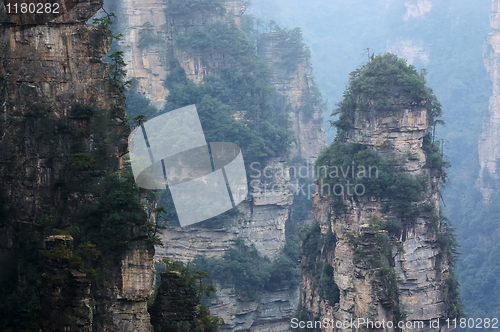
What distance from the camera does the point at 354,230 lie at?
1328 inches

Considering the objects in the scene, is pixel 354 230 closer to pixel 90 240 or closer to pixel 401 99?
pixel 401 99

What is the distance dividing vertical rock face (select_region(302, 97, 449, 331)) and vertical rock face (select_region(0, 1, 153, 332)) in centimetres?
1359

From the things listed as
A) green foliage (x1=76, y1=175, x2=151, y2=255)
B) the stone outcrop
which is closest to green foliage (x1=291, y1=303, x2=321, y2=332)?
green foliage (x1=76, y1=175, x2=151, y2=255)

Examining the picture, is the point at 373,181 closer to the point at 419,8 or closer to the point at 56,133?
the point at 56,133

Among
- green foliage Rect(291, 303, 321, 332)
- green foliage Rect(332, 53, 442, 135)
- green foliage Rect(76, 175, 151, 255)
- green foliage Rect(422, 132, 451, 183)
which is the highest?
green foliage Rect(332, 53, 442, 135)

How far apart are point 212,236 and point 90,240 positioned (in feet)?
78.0

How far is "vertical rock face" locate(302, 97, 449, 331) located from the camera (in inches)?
1292

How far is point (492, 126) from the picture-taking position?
2424 inches

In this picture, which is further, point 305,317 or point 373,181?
point 305,317

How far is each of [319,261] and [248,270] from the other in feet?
28.7

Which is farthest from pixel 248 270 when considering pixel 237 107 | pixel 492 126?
pixel 492 126

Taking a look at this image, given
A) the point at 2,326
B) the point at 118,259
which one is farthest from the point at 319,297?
the point at 2,326

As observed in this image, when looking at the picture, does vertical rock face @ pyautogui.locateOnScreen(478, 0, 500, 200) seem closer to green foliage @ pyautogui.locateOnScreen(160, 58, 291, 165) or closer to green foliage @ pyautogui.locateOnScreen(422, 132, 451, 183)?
green foliage @ pyautogui.locateOnScreen(160, 58, 291, 165)

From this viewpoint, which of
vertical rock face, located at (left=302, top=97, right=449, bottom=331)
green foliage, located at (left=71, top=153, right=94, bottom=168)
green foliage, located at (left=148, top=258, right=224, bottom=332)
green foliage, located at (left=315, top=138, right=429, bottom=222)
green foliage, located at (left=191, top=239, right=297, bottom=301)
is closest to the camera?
green foliage, located at (left=71, top=153, right=94, bottom=168)
